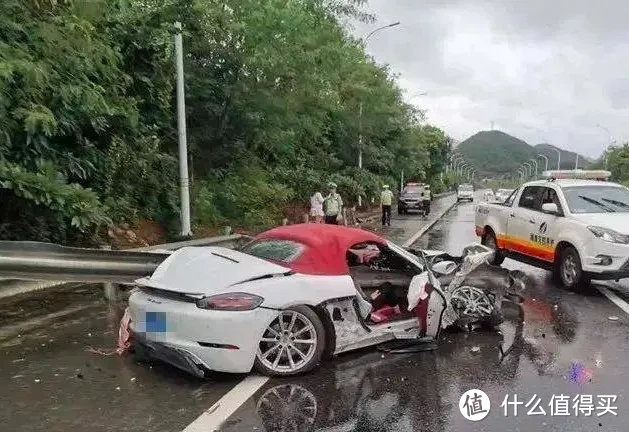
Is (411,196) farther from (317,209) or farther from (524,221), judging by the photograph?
(524,221)

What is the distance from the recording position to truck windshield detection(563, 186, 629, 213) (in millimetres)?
9969

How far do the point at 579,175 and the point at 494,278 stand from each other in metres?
6.44

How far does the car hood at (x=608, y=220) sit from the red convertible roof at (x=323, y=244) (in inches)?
173

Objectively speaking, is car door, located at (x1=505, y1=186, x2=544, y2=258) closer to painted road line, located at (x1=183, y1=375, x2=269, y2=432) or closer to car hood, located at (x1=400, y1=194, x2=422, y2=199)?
painted road line, located at (x1=183, y1=375, x2=269, y2=432)

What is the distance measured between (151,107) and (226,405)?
35.2 feet

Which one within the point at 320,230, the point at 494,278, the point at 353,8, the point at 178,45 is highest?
the point at 353,8

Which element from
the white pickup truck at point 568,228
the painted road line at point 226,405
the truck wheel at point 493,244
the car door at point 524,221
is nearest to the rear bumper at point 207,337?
the painted road line at point 226,405

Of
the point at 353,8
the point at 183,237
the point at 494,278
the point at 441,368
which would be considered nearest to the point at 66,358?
the point at 441,368

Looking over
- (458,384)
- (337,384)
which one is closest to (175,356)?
(337,384)

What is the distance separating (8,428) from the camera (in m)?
4.29

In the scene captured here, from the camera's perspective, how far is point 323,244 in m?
5.91

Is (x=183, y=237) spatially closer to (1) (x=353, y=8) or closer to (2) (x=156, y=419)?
(2) (x=156, y=419)

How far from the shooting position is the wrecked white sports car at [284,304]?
504cm

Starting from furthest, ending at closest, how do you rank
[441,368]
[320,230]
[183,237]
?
[183,237] < [320,230] < [441,368]
